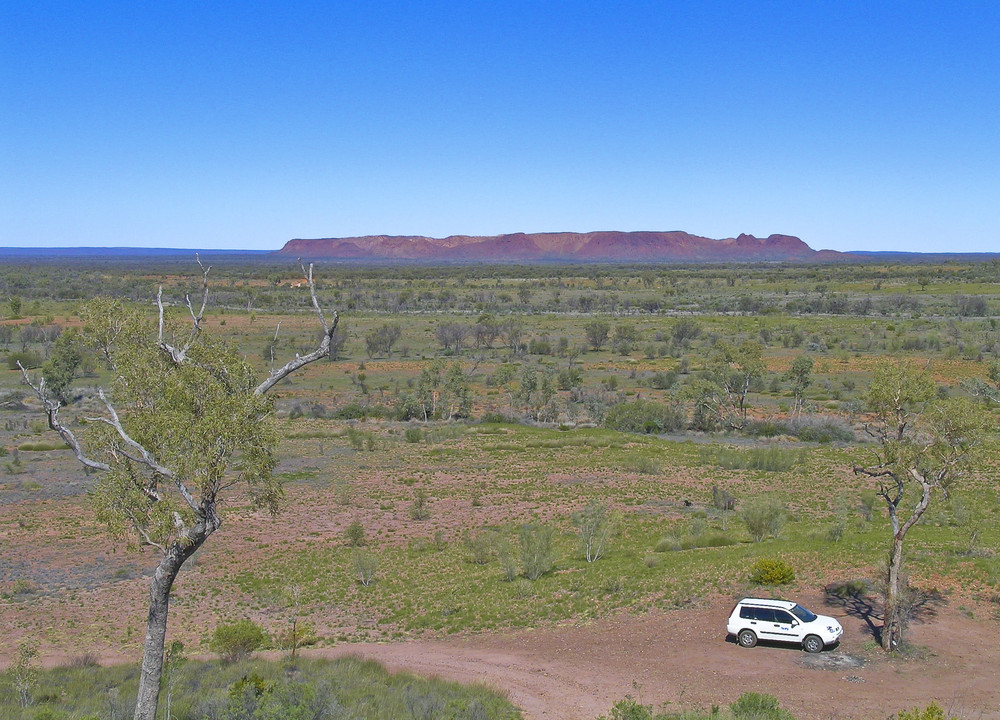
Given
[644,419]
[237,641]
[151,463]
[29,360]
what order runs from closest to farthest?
1. [151,463]
2. [237,641]
3. [644,419]
4. [29,360]

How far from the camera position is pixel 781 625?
47.6 feet

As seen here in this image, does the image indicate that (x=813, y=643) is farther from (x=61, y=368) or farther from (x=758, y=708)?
(x=61, y=368)

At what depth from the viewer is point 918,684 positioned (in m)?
12.8

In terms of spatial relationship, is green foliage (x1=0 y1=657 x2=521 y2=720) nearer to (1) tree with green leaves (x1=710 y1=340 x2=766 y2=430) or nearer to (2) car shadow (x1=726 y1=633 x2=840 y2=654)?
(2) car shadow (x1=726 y1=633 x2=840 y2=654)

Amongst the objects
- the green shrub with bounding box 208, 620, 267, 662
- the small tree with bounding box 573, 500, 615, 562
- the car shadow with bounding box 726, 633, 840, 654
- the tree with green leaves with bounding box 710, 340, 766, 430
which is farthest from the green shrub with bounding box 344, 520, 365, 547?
the tree with green leaves with bounding box 710, 340, 766, 430

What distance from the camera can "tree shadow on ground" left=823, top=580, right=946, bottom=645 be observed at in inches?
606

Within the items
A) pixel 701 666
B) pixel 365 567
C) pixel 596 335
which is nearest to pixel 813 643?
pixel 701 666

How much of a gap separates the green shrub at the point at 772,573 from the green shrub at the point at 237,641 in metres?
11.1

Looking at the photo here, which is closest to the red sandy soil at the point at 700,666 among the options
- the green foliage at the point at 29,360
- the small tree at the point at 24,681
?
the small tree at the point at 24,681

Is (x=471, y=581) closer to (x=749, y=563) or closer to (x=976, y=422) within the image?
(x=749, y=563)

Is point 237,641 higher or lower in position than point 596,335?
lower

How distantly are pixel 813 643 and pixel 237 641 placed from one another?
1119cm

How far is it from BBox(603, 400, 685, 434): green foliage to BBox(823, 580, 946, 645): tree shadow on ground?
27353 mm

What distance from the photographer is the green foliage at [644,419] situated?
146ft
